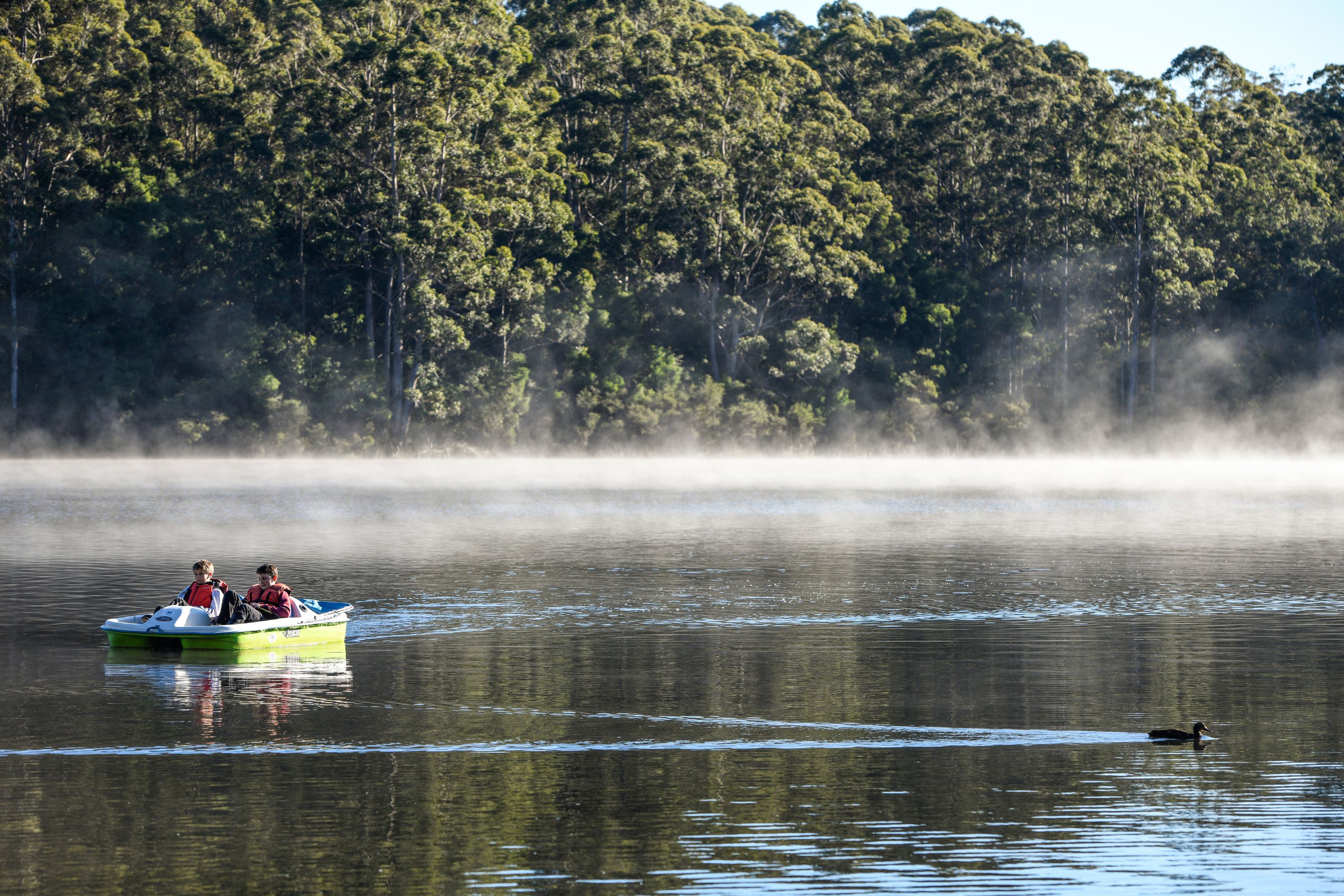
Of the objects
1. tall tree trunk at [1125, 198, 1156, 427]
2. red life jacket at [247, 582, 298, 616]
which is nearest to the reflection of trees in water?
red life jacket at [247, 582, 298, 616]

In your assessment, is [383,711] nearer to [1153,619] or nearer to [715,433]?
[1153,619]

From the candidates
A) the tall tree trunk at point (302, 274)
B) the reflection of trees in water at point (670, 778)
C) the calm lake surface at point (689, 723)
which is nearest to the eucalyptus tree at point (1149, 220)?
the tall tree trunk at point (302, 274)

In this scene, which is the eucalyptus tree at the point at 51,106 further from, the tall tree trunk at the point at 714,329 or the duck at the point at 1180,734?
the duck at the point at 1180,734

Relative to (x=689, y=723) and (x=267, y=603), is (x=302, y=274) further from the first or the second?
(x=689, y=723)

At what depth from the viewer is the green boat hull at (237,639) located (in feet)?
61.4

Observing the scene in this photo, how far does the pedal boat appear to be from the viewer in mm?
18625

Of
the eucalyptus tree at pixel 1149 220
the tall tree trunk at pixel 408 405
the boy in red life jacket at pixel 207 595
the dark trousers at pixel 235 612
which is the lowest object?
the dark trousers at pixel 235 612

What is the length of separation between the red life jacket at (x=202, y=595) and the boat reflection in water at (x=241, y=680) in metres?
0.59

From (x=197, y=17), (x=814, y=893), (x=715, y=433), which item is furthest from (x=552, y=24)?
(x=814, y=893)

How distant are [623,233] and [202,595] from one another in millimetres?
57159

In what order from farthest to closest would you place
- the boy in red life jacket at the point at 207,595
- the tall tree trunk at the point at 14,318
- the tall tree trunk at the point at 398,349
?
the tall tree trunk at the point at 398,349 → the tall tree trunk at the point at 14,318 → the boy in red life jacket at the point at 207,595

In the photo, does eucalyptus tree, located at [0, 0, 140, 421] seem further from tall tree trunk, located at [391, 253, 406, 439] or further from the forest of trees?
tall tree trunk, located at [391, 253, 406, 439]

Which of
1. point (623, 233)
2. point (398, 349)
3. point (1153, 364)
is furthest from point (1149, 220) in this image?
point (398, 349)

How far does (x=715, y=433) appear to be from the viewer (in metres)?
74.4
